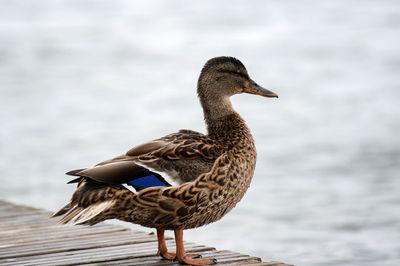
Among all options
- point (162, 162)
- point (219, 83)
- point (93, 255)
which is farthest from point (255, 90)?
point (93, 255)

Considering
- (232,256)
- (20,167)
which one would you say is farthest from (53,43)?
(232,256)

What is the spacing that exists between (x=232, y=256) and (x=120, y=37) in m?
16.6

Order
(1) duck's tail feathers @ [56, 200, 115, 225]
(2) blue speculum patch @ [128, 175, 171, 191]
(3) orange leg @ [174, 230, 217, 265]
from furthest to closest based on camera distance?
(3) orange leg @ [174, 230, 217, 265] → (2) blue speculum patch @ [128, 175, 171, 191] → (1) duck's tail feathers @ [56, 200, 115, 225]

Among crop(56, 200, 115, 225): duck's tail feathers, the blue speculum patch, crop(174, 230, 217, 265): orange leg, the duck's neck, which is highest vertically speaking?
the duck's neck

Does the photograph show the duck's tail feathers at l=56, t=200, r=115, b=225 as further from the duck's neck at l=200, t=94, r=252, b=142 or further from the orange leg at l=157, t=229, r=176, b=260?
the duck's neck at l=200, t=94, r=252, b=142

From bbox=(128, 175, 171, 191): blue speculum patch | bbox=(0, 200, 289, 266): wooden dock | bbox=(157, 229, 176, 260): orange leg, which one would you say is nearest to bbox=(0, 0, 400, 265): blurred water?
bbox=(0, 200, 289, 266): wooden dock

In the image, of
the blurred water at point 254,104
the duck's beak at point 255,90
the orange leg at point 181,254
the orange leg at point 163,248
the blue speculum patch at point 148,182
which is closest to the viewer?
the blue speculum patch at point 148,182

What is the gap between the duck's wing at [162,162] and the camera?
4148 millimetres

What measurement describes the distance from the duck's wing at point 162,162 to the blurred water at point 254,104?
3956 millimetres

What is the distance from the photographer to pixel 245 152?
180 inches

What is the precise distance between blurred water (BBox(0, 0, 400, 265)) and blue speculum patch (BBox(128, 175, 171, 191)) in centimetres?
412

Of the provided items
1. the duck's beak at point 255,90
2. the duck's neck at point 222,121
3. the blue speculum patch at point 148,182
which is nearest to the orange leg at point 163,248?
the blue speculum patch at point 148,182

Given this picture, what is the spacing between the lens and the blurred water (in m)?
9.62

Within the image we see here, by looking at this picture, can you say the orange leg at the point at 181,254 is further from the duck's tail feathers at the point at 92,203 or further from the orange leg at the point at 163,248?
the duck's tail feathers at the point at 92,203
